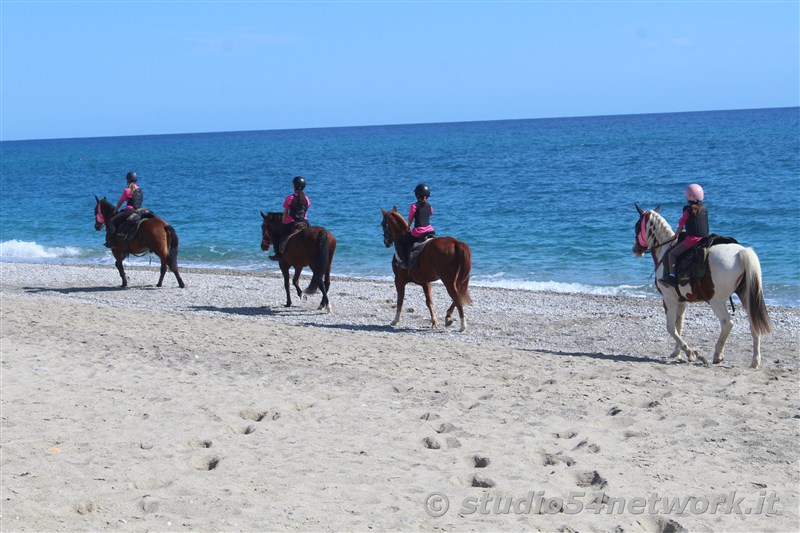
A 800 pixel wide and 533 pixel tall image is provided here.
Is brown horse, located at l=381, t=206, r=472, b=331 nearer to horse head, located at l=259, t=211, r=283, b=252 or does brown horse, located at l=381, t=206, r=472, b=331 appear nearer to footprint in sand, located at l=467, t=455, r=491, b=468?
horse head, located at l=259, t=211, r=283, b=252

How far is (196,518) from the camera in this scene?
659 cm

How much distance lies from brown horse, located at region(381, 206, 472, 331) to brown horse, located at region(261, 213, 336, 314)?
5.98ft

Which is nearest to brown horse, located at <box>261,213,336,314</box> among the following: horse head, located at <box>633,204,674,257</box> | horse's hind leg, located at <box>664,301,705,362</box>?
horse head, located at <box>633,204,674,257</box>

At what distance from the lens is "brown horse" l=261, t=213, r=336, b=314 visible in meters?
16.2

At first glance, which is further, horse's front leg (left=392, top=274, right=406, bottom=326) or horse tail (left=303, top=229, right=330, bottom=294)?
horse tail (left=303, top=229, right=330, bottom=294)

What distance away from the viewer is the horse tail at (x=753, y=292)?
36.4ft

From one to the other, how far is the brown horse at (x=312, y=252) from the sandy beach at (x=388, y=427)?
1231 mm

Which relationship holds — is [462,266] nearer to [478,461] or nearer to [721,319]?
[721,319]

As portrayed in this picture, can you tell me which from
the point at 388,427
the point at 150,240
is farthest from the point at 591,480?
the point at 150,240

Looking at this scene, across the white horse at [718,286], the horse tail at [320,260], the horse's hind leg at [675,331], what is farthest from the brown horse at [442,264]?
the horse's hind leg at [675,331]

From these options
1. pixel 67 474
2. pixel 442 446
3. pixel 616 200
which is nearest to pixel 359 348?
pixel 442 446

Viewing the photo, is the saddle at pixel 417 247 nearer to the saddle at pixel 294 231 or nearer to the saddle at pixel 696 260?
the saddle at pixel 294 231

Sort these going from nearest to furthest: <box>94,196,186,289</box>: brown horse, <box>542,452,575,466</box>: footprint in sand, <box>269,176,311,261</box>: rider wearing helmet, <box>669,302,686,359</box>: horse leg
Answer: <box>542,452,575,466</box>: footprint in sand → <box>669,302,686,359</box>: horse leg → <box>269,176,311,261</box>: rider wearing helmet → <box>94,196,186,289</box>: brown horse

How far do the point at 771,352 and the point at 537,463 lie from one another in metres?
6.90
